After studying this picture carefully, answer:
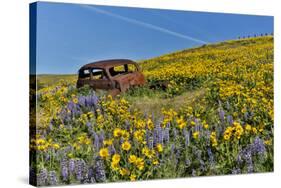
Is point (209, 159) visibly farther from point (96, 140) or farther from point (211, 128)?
point (96, 140)

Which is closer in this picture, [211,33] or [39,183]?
[39,183]

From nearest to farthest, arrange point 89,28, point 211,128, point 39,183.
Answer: point 39,183, point 89,28, point 211,128

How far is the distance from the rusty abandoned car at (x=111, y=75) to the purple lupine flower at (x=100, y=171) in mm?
960

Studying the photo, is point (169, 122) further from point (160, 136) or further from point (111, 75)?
point (111, 75)

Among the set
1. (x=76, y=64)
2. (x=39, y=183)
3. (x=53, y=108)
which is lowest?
(x=39, y=183)

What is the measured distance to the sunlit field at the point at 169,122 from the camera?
821 cm

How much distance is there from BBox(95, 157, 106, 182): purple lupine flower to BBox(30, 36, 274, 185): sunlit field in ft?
0.04

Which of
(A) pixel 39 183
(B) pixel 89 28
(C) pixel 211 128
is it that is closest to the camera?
(A) pixel 39 183

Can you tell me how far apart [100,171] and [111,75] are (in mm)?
1256

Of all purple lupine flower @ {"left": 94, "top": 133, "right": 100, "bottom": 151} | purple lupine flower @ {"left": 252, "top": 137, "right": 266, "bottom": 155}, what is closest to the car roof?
purple lupine flower @ {"left": 94, "top": 133, "right": 100, "bottom": 151}

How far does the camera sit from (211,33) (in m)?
9.45

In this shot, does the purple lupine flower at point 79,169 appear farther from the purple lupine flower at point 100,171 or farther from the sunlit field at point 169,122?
the purple lupine flower at point 100,171

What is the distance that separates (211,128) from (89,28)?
214 cm

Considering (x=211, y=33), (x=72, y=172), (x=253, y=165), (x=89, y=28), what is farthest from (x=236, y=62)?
(x=72, y=172)
